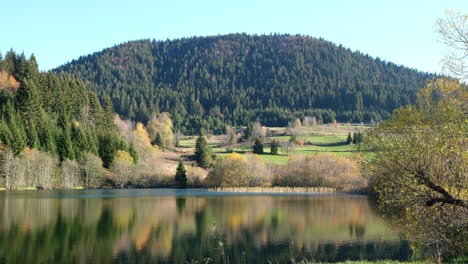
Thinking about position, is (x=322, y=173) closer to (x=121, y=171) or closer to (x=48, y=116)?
(x=121, y=171)

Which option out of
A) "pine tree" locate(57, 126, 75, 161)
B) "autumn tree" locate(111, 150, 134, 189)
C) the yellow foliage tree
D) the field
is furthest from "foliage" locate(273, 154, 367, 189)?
"pine tree" locate(57, 126, 75, 161)

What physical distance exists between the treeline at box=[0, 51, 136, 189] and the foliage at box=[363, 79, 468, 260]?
95718mm

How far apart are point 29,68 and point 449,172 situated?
455 ft

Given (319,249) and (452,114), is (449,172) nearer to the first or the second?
(452,114)

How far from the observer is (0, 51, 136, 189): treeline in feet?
355

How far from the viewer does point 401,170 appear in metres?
26.6

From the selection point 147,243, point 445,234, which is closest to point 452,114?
point 445,234

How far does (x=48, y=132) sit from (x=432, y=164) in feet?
366

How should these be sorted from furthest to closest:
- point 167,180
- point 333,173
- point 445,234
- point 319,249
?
point 167,180 → point 333,173 → point 319,249 → point 445,234

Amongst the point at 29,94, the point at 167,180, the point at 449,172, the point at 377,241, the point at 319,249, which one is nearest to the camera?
the point at 449,172

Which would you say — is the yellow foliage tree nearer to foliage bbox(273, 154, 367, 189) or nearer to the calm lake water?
foliage bbox(273, 154, 367, 189)

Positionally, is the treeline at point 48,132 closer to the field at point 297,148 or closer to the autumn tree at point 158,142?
the autumn tree at point 158,142

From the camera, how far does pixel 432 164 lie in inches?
990

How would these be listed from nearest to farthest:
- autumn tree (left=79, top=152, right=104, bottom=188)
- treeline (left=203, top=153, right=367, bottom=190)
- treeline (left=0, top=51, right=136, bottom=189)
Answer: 1. treeline (left=0, top=51, right=136, bottom=189)
2. treeline (left=203, top=153, right=367, bottom=190)
3. autumn tree (left=79, top=152, right=104, bottom=188)
